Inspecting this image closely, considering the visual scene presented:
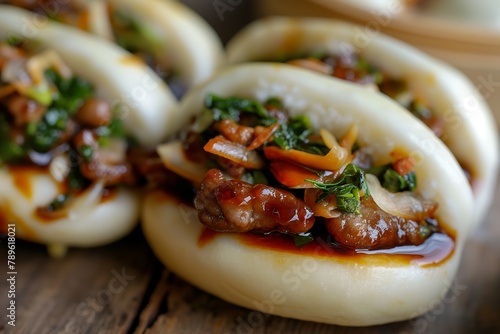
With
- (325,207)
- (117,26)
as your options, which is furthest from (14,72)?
(325,207)

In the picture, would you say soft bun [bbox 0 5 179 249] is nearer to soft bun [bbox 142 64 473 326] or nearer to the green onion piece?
soft bun [bbox 142 64 473 326]

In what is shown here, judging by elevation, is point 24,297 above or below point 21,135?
below

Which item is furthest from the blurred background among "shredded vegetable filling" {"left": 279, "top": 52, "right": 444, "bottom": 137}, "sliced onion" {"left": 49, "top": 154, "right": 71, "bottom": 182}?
"sliced onion" {"left": 49, "top": 154, "right": 71, "bottom": 182}

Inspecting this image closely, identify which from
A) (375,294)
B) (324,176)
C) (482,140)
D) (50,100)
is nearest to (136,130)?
(50,100)

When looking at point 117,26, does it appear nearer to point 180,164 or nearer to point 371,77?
point 180,164

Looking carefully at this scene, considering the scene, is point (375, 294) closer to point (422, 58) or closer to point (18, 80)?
point (422, 58)

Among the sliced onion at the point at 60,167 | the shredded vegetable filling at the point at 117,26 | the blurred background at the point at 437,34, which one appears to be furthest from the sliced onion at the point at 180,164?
the blurred background at the point at 437,34
